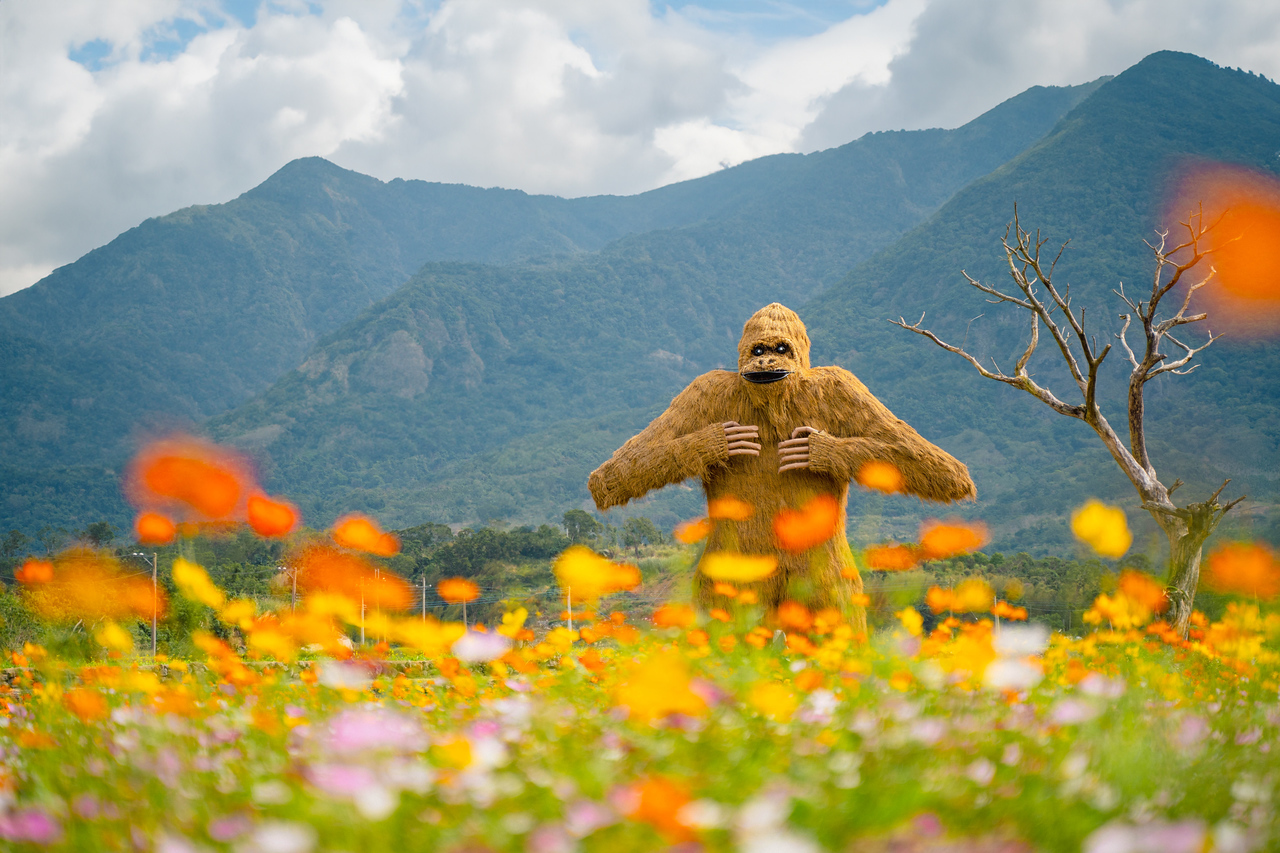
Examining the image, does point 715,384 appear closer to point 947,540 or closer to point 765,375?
point 765,375

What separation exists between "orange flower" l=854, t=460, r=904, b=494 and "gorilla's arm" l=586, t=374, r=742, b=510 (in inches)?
21.2

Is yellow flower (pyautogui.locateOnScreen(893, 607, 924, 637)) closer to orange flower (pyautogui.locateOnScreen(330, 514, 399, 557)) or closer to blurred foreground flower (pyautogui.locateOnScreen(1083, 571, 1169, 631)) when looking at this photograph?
blurred foreground flower (pyautogui.locateOnScreen(1083, 571, 1169, 631))

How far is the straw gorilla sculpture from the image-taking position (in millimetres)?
4543

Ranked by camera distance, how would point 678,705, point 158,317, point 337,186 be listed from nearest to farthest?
point 678,705
point 158,317
point 337,186

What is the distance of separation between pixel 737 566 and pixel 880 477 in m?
1.05

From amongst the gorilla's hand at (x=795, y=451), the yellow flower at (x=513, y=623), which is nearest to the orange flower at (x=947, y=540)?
the gorilla's hand at (x=795, y=451)

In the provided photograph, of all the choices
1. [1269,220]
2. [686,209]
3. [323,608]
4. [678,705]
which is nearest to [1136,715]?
[678,705]

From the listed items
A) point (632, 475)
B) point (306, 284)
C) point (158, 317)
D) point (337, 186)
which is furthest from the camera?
point (337, 186)

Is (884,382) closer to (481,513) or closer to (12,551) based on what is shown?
(481,513)

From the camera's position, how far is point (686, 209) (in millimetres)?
158375

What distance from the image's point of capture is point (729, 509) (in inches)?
176

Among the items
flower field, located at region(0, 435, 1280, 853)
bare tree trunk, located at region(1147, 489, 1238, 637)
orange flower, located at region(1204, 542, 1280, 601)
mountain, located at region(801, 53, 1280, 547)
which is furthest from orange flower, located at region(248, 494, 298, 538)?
mountain, located at region(801, 53, 1280, 547)

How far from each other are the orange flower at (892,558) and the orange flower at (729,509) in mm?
624

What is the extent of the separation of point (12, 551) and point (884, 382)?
5533cm
